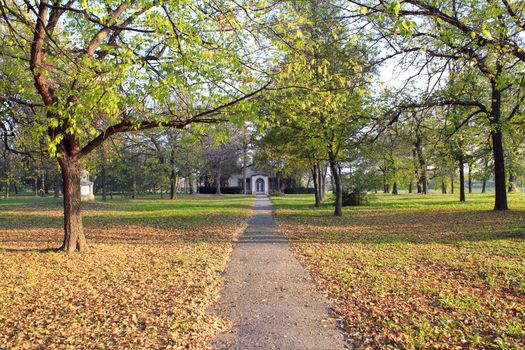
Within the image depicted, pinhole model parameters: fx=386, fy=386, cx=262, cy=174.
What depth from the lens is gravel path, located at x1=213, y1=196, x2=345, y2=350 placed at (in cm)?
403

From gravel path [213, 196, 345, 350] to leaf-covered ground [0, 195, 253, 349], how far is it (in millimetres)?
277

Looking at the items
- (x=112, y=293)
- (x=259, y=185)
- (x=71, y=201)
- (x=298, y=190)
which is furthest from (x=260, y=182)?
(x=112, y=293)

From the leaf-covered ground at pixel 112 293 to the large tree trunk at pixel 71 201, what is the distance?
41 cm

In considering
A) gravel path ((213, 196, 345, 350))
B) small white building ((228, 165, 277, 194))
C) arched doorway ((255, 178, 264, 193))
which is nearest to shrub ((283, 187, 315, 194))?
small white building ((228, 165, 277, 194))

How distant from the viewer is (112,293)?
593 centimetres

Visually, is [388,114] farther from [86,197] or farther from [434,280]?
[86,197]

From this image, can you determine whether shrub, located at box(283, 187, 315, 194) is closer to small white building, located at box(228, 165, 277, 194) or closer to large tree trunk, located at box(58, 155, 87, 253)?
small white building, located at box(228, 165, 277, 194)

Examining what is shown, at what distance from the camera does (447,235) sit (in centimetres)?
1161

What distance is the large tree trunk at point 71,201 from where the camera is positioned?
8.66m

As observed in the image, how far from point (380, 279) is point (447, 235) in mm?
6181

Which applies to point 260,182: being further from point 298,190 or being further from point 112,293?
point 112,293

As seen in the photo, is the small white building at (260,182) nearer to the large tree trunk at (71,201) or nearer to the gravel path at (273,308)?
the large tree trunk at (71,201)

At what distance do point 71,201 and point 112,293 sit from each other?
3698 millimetres

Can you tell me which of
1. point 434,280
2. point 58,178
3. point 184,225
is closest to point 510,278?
point 434,280
